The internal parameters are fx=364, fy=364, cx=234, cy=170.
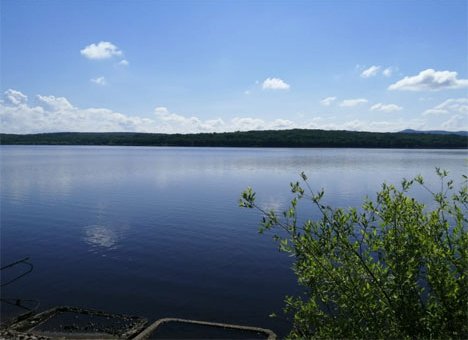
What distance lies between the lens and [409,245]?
664cm

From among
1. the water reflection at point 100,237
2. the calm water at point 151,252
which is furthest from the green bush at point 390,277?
the water reflection at point 100,237

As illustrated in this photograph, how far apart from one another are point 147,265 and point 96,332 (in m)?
7.25

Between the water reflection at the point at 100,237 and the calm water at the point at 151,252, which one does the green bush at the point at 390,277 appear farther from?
the water reflection at the point at 100,237

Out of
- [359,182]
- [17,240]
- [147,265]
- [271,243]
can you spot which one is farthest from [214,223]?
[359,182]

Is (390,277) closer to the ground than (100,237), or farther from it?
farther from it

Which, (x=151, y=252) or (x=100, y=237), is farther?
(x=100, y=237)

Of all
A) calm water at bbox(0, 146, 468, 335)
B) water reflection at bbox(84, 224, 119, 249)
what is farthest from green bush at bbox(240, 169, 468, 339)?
water reflection at bbox(84, 224, 119, 249)

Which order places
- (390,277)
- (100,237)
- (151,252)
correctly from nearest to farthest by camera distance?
(390,277) → (151,252) → (100,237)

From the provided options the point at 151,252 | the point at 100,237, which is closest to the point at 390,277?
the point at 151,252

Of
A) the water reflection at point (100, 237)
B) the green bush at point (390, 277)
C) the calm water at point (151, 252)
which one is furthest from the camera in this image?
the water reflection at point (100, 237)

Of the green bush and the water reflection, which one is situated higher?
the green bush

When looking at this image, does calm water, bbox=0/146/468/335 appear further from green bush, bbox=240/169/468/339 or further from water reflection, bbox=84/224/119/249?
green bush, bbox=240/169/468/339

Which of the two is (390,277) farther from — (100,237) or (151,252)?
(100,237)

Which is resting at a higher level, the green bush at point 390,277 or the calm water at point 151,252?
the green bush at point 390,277
